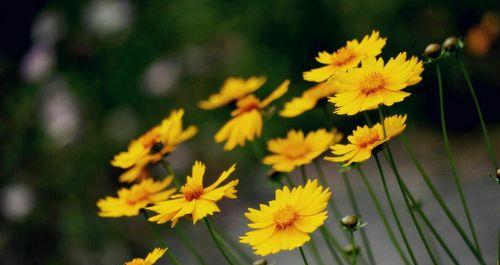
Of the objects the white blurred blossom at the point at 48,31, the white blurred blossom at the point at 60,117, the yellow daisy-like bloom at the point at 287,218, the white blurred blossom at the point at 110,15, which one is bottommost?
the yellow daisy-like bloom at the point at 287,218

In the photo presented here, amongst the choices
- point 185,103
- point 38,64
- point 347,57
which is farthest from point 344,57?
point 185,103

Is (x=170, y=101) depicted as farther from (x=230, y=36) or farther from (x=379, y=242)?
(x=379, y=242)

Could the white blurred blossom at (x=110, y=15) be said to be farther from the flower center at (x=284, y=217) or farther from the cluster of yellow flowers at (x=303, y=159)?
the flower center at (x=284, y=217)

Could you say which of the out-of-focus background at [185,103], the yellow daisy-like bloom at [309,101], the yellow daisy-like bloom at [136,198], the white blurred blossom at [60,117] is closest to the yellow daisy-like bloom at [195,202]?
the yellow daisy-like bloom at [136,198]

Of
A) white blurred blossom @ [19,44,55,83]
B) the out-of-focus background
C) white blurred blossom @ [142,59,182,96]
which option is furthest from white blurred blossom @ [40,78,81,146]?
white blurred blossom @ [142,59,182,96]

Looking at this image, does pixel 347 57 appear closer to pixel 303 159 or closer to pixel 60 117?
pixel 303 159

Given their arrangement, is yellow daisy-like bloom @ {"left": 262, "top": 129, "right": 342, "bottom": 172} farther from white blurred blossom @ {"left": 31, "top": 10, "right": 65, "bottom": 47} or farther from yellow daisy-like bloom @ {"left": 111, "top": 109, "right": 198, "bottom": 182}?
white blurred blossom @ {"left": 31, "top": 10, "right": 65, "bottom": 47}

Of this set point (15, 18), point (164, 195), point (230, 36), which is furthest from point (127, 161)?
point (15, 18)
